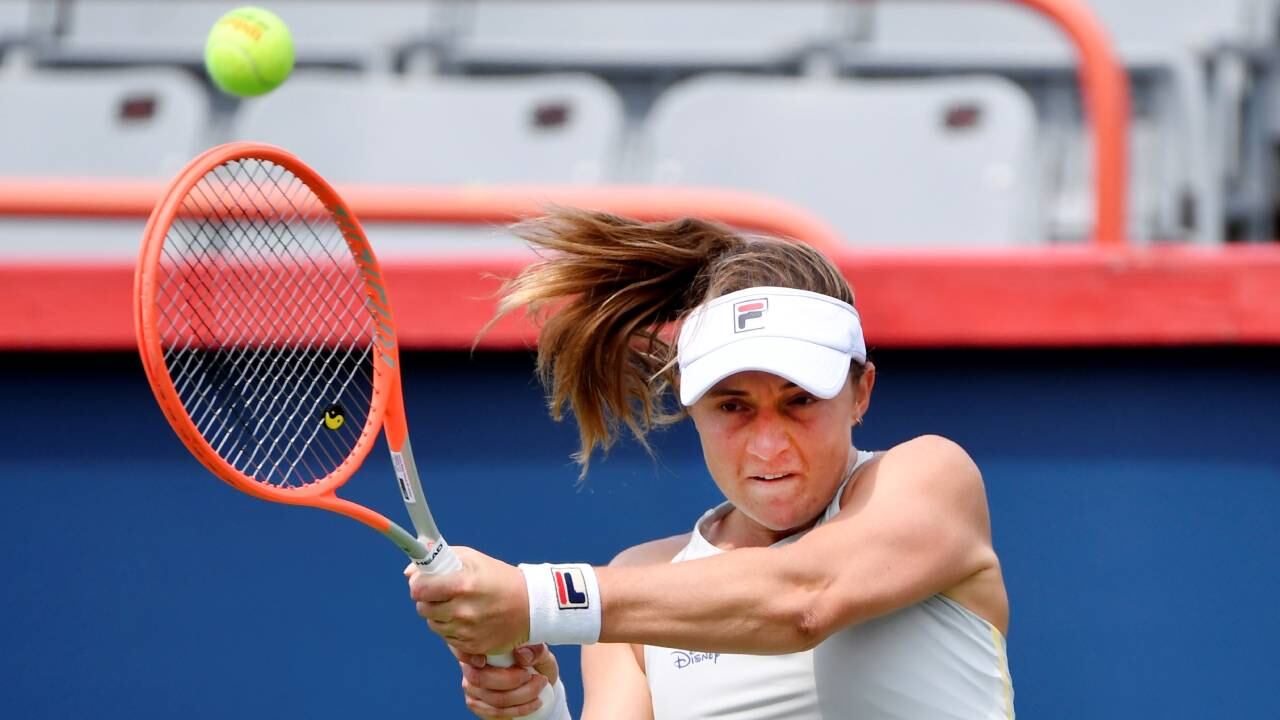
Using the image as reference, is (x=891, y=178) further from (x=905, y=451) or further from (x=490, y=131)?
(x=905, y=451)

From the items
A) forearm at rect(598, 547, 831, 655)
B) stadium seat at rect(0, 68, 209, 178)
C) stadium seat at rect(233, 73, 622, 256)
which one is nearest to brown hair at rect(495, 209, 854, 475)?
forearm at rect(598, 547, 831, 655)

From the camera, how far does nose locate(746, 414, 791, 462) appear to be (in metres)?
2.20

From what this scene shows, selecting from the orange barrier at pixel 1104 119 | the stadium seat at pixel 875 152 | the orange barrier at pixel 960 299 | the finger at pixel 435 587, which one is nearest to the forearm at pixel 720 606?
the finger at pixel 435 587

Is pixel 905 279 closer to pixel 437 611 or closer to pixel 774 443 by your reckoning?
pixel 774 443

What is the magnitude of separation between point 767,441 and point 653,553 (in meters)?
0.47

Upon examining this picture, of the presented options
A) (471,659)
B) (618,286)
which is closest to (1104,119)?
(618,286)

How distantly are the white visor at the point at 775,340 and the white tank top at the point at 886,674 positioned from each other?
22 centimetres

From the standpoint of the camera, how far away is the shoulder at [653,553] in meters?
2.58

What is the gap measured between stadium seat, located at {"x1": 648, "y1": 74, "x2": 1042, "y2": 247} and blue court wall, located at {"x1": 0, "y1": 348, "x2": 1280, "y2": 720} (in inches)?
83.7

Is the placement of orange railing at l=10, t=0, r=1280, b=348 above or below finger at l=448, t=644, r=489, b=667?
above

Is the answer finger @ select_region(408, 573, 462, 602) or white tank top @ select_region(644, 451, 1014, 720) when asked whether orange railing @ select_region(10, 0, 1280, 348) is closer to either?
white tank top @ select_region(644, 451, 1014, 720)

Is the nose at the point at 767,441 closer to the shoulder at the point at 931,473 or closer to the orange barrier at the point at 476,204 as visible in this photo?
the shoulder at the point at 931,473

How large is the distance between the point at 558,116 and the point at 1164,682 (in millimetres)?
3094

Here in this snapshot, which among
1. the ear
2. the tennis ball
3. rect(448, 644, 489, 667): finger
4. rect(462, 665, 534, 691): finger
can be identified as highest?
the tennis ball
